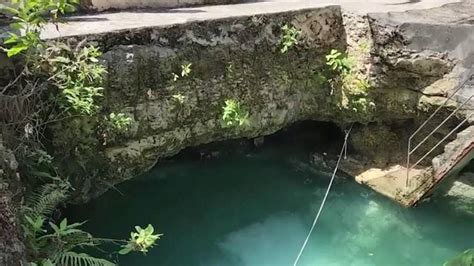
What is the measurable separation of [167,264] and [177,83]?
6.69ft

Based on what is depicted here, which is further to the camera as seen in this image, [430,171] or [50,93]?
[430,171]

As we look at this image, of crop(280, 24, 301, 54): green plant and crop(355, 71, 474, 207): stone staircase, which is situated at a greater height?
crop(280, 24, 301, 54): green plant

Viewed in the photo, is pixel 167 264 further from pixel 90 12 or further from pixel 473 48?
pixel 473 48

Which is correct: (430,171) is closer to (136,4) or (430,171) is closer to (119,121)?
(119,121)

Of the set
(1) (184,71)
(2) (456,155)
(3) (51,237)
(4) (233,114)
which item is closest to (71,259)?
(3) (51,237)

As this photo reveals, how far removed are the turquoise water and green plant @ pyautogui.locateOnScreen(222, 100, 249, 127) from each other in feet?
4.84

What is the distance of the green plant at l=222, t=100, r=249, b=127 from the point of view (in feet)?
18.9

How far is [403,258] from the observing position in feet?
20.1

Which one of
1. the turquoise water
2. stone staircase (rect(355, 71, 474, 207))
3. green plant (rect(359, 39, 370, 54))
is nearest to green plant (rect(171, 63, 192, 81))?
the turquoise water

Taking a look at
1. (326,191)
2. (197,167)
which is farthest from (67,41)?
(326,191)

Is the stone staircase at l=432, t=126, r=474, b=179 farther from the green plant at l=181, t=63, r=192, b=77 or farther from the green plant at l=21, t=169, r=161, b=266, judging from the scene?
the green plant at l=21, t=169, r=161, b=266

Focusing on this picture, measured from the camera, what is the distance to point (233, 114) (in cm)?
581

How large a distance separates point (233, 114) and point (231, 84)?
13.0 inches

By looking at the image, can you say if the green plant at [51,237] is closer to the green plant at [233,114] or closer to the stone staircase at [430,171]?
the green plant at [233,114]
